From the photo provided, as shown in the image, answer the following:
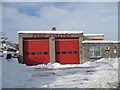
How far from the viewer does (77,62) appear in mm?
33719

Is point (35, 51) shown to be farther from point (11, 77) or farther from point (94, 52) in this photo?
point (11, 77)

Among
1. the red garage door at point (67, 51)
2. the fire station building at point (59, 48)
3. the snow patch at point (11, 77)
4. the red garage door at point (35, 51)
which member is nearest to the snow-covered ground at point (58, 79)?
the snow patch at point (11, 77)

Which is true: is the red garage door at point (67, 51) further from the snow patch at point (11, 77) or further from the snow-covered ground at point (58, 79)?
the snow patch at point (11, 77)

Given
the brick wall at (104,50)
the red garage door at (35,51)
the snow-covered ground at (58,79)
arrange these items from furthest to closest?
the brick wall at (104,50) → the red garage door at (35,51) → the snow-covered ground at (58,79)

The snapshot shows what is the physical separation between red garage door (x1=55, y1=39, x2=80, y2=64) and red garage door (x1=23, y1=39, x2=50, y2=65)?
61.3 inches

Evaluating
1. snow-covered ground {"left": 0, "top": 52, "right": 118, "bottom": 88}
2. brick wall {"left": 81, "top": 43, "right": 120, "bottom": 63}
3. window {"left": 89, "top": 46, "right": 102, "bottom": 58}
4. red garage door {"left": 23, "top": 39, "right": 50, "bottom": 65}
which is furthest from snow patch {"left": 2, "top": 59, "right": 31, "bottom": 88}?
window {"left": 89, "top": 46, "right": 102, "bottom": 58}

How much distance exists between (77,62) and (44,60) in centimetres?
465

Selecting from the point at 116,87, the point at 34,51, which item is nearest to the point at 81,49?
the point at 34,51

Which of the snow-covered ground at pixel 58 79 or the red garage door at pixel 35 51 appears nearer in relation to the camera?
the snow-covered ground at pixel 58 79

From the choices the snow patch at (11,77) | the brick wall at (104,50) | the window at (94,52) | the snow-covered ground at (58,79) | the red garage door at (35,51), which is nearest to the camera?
the snow patch at (11,77)

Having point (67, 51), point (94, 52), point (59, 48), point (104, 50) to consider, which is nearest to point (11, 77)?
point (59, 48)

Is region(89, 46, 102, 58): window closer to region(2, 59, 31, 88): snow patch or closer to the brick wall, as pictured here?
the brick wall

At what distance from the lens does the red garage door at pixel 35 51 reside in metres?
33.2

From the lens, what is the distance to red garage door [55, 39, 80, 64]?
3359 cm
